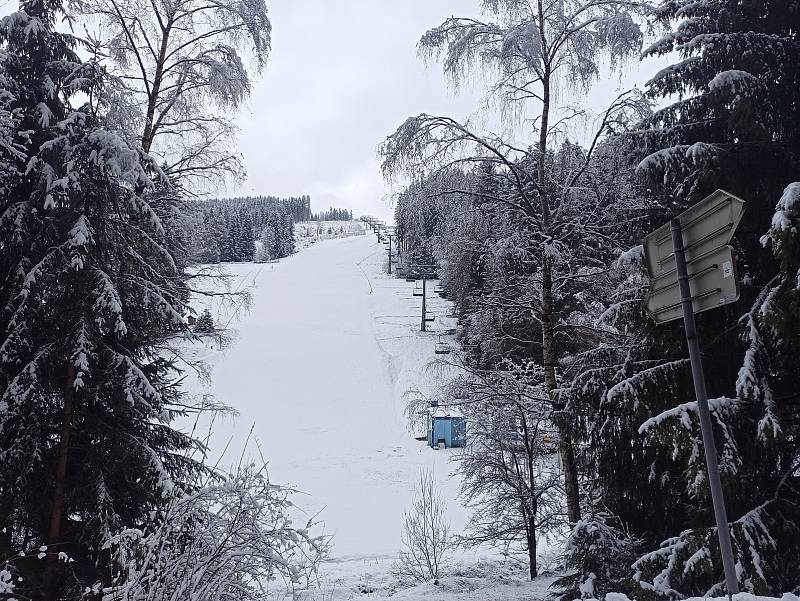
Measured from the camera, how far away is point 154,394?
613cm

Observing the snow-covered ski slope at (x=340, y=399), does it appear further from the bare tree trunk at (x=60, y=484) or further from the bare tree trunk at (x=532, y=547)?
the bare tree trunk at (x=532, y=547)

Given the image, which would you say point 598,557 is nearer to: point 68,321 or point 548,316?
point 548,316

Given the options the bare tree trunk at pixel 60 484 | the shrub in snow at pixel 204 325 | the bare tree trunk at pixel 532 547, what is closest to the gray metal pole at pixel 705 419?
the bare tree trunk at pixel 60 484

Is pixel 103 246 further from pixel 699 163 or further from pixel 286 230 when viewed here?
pixel 286 230

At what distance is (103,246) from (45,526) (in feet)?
10.5

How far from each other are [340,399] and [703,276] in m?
24.9


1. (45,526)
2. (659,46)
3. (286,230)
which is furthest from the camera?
(286,230)

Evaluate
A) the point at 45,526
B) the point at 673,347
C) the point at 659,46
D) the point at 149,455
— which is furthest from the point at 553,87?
the point at 45,526

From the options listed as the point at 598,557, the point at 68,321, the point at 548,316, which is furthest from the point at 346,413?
the point at 598,557

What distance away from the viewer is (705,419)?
7.77ft

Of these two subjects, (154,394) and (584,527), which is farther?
(154,394)

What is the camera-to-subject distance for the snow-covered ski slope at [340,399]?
49.6 ft

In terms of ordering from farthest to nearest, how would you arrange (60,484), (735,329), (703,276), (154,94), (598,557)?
1. (154,94)
2. (60,484)
3. (598,557)
4. (735,329)
5. (703,276)

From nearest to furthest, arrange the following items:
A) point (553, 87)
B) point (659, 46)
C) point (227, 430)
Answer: point (659, 46), point (553, 87), point (227, 430)
